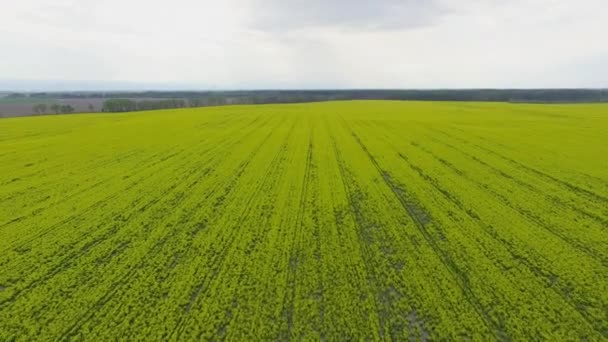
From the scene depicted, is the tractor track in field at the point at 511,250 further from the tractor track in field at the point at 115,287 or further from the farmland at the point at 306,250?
the tractor track in field at the point at 115,287

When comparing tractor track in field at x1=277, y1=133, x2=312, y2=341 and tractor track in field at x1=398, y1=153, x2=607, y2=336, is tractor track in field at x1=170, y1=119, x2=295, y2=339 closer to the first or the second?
tractor track in field at x1=277, y1=133, x2=312, y2=341

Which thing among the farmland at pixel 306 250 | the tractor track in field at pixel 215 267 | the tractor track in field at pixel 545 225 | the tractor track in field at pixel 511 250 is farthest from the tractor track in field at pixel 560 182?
the tractor track in field at pixel 215 267

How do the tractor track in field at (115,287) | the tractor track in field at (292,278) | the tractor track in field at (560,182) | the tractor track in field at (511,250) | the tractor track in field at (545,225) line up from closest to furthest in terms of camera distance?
the tractor track in field at (292,278) < the tractor track in field at (115,287) < the tractor track in field at (511,250) < the tractor track in field at (545,225) < the tractor track in field at (560,182)

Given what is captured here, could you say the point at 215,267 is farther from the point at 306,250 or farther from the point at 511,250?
the point at 511,250

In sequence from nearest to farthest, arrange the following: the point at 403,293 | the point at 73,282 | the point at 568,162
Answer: the point at 403,293 → the point at 73,282 → the point at 568,162

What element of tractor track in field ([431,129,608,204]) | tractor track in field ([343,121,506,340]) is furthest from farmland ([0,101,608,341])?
tractor track in field ([431,129,608,204])

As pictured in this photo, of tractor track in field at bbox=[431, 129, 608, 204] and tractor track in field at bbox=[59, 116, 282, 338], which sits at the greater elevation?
tractor track in field at bbox=[431, 129, 608, 204]

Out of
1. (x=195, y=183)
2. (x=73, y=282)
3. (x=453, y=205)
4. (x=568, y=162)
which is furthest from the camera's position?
(x=568, y=162)

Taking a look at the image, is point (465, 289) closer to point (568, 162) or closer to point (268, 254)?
point (268, 254)

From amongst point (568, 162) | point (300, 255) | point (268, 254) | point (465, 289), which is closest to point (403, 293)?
point (465, 289)
